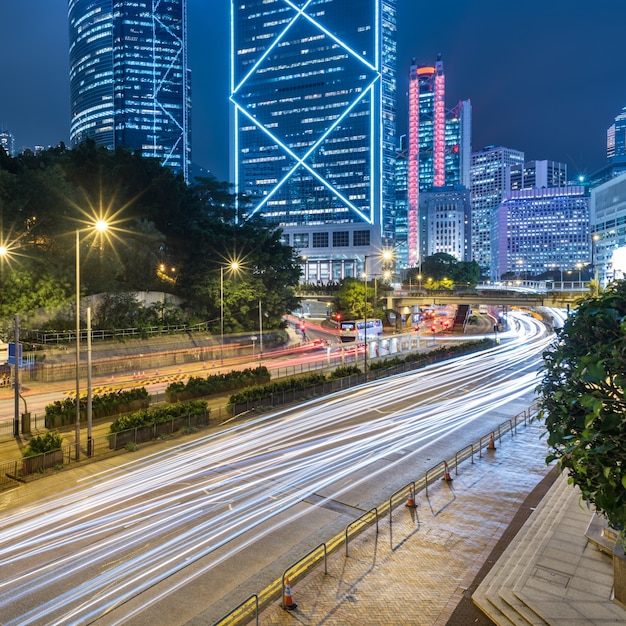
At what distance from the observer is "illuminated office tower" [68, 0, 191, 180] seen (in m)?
189

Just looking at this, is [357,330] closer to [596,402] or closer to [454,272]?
[596,402]

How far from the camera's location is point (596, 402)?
648 cm

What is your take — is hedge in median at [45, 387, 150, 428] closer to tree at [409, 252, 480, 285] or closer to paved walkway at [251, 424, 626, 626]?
paved walkway at [251, 424, 626, 626]

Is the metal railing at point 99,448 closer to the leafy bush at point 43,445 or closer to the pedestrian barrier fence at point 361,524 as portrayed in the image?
the leafy bush at point 43,445

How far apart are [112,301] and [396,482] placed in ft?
122

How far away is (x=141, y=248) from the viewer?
170 ft

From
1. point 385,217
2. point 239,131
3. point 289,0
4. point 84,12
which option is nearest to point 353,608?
point 385,217

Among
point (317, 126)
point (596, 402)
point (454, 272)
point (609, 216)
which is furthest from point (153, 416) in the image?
point (609, 216)

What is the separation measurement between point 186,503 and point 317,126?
457 ft

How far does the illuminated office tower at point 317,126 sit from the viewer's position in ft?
449

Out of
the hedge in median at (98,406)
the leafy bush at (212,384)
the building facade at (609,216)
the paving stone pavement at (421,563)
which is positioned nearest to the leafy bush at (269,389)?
the leafy bush at (212,384)

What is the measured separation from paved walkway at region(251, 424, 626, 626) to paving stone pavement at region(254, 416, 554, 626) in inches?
0.8

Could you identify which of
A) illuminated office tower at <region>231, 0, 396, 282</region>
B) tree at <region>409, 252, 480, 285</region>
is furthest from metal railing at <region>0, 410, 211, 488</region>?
tree at <region>409, 252, 480, 285</region>

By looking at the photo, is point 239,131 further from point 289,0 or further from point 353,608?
point 353,608
